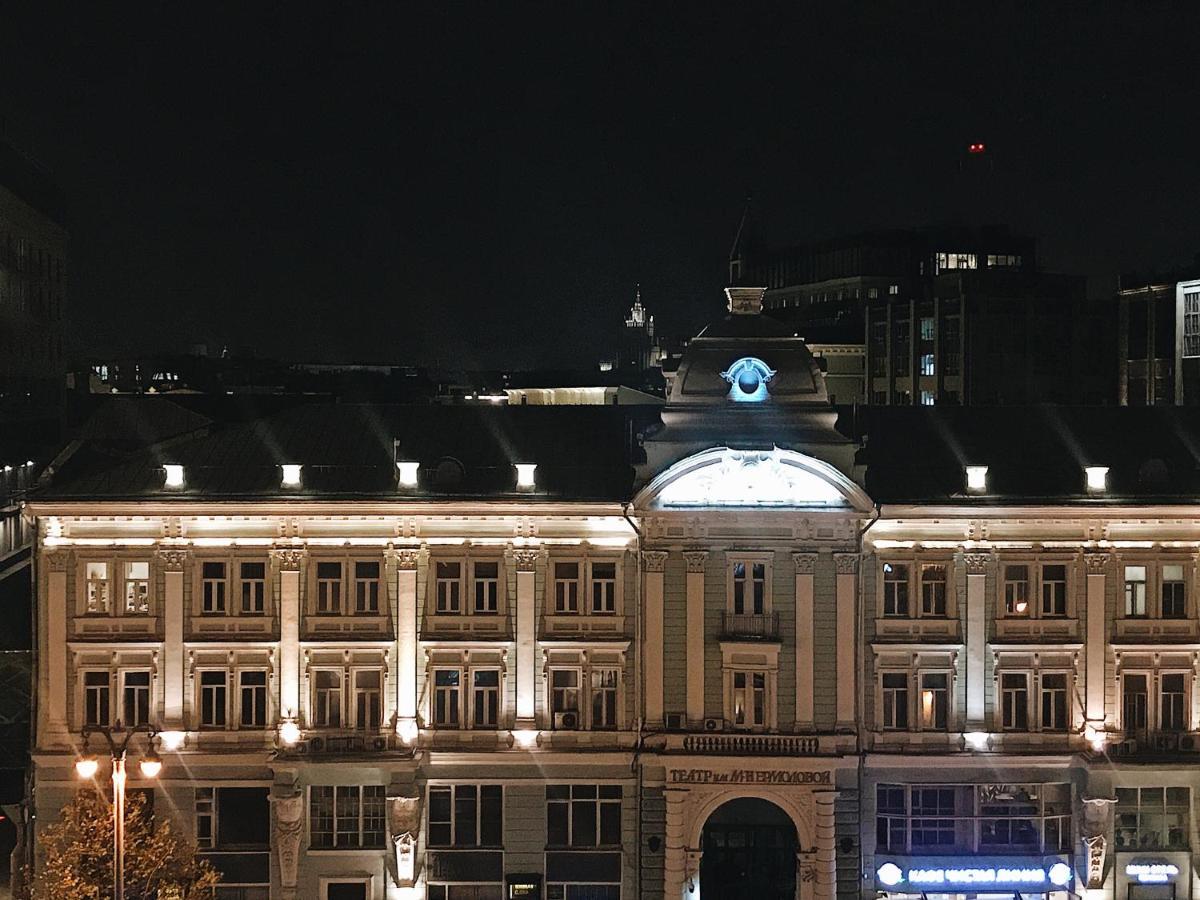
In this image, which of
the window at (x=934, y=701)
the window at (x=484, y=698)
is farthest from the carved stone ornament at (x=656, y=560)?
the window at (x=934, y=701)

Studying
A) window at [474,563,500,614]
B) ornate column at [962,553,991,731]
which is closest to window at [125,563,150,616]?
window at [474,563,500,614]

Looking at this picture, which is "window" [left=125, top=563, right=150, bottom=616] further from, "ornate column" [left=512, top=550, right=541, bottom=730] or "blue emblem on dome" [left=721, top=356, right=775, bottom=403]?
"blue emblem on dome" [left=721, top=356, right=775, bottom=403]

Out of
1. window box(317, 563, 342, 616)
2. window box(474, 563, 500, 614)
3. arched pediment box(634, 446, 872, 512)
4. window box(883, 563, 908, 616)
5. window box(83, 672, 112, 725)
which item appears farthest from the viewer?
window box(474, 563, 500, 614)

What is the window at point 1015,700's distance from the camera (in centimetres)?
5338

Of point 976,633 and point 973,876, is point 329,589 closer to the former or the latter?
point 976,633

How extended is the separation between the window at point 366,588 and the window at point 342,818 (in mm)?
5657

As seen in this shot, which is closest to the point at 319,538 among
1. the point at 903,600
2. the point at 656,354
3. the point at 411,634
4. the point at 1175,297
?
the point at 411,634

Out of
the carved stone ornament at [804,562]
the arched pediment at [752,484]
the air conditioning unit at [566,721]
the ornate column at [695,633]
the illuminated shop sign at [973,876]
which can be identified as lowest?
the illuminated shop sign at [973,876]

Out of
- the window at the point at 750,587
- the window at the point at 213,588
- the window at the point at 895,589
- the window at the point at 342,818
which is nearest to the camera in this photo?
the window at the point at 342,818

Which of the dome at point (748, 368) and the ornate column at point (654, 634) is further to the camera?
the dome at point (748, 368)

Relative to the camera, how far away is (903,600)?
176 feet

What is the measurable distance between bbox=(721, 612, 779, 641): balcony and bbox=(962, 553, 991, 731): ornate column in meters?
6.29

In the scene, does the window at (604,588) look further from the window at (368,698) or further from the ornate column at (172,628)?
the ornate column at (172,628)

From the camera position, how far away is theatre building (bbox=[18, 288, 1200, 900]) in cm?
5259
